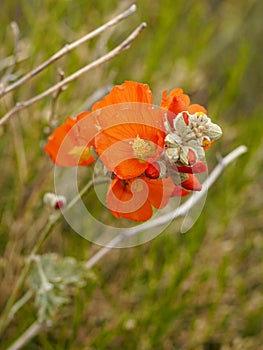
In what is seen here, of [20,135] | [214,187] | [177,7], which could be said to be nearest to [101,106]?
[20,135]

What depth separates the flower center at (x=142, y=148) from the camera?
2.08 ft

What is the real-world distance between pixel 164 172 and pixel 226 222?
0.77 meters

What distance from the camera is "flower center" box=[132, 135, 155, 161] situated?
63 cm

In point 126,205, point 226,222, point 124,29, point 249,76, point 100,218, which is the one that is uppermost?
point 126,205

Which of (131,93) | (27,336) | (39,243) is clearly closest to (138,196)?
(131,93)

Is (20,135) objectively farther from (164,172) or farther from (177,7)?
(164,172)

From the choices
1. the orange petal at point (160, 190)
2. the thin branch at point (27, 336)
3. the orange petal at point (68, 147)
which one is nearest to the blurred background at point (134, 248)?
the thin branch at point (27, 336)

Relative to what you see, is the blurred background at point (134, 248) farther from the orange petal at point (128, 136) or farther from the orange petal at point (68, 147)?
the orange petal at point (128, 136)

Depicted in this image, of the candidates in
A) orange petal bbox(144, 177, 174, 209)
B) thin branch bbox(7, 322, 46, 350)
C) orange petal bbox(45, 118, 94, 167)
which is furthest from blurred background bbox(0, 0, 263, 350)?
orange petal bbox(144, 177, 174, 209)

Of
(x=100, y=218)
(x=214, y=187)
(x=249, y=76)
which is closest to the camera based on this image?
(x=100, y=218)

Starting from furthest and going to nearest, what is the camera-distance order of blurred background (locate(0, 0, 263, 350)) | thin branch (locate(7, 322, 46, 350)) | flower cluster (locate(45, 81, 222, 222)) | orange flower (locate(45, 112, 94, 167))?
1. blurred background (locate(0, 0, 263, 350))
2. thin branch (locate(7, 322, 46, 350))
3. orange flower (locate(45, 112, 94, 167))
4. flower cluster (locate(45, 81, 222, 222))

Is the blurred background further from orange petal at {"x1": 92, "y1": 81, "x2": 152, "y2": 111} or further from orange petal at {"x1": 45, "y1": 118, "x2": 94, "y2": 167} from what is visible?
orange petal at {"x1": 92, "y1": 81, "x2": 152, "y2": 111}

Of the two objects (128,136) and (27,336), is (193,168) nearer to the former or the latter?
(128,136)

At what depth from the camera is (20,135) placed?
135 centimetres
